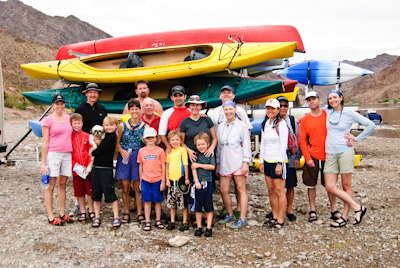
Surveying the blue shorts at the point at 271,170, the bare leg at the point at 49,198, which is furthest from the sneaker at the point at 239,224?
the bare leg at the point at 49,198

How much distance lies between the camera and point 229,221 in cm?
484

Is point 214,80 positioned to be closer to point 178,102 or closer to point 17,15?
point 178,102

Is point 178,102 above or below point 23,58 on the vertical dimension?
below

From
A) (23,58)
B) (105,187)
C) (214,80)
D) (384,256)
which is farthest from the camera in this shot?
(23,58)

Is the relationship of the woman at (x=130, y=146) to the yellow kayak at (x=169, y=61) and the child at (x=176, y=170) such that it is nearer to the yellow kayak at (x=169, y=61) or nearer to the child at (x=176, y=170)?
the child at (x=176, y=170)

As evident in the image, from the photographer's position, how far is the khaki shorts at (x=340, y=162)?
449 cm

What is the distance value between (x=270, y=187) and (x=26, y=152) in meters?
9.30

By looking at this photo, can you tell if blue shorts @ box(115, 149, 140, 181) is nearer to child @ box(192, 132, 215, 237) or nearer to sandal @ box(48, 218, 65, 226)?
child @ box(192, 132, 215, 237)

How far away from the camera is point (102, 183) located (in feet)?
14.9

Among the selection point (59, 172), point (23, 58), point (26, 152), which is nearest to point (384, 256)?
point (59, 172)

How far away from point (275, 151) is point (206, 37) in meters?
5.59

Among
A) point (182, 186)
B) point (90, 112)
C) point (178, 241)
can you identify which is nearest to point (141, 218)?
point (182, 186)

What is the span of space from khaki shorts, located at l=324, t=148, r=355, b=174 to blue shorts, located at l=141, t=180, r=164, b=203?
7.57ft

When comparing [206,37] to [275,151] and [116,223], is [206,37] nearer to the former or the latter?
[275,151]
